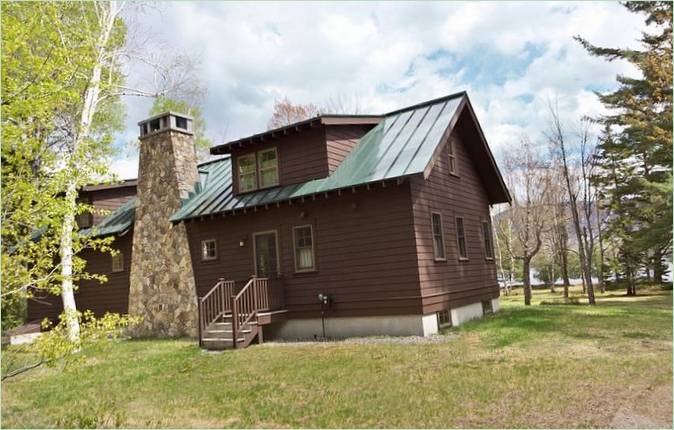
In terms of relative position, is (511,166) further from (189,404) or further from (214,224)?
(189,404)

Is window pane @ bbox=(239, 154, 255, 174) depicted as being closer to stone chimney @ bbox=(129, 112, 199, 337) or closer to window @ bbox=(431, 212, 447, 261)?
stone chimney @ bbox=(129, 112, 199, 337)

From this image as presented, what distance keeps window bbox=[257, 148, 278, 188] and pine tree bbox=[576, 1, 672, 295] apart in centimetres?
1155

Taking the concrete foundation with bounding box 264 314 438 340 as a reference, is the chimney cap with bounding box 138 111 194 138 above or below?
above

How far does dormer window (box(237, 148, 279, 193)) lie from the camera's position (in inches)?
623

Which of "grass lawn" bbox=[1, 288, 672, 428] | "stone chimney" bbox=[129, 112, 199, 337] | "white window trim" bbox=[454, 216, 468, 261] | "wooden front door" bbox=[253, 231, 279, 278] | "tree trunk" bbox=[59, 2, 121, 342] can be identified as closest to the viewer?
"grass lawn" bbox=[1, 288, 672, 428]

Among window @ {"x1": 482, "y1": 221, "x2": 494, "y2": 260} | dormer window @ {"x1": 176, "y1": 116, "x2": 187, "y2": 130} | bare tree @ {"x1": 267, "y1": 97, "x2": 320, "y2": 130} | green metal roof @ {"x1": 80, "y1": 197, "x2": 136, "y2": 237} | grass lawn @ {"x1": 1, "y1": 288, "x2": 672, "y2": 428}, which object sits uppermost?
bare tree @ {"x1": 267, "y1": 97, "x2": 320, "y2": 130}

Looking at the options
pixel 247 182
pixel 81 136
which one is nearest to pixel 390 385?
pixel 247 182

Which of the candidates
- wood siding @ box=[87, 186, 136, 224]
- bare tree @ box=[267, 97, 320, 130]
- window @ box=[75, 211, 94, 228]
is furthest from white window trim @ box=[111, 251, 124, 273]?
bare tree @ box=[267, 97, 320, 130]

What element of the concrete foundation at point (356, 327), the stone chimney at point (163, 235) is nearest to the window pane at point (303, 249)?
the concrete foundation at point (356, 327)

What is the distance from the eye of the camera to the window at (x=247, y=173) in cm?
1625

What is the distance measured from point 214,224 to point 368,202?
19.4 ft

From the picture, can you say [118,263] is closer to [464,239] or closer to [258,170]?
[258,170]

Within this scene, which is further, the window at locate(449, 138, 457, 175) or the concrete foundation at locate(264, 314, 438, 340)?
the window at locate(449, 138, 457, 175)

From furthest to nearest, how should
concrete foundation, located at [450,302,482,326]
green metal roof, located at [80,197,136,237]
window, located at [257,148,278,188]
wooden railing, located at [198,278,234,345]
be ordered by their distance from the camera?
1. green metal roof, located at [80,197,136,237]
2. window, located at [257,148,278,188]
3. concrete foundation, located at [450,302,482,326]
4. wooden railing, located at [198,278,234,345]
